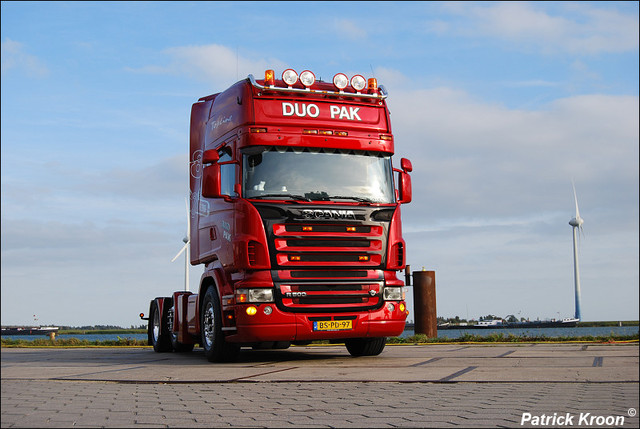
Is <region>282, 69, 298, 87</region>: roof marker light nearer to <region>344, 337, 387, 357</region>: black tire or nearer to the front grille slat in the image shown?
the front grille slat

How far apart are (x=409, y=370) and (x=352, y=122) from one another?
14.7 ft

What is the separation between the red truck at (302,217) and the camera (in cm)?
1092

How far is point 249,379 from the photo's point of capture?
8.38m

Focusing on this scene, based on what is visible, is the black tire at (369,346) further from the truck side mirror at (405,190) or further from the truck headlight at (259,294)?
the truck headlight at (259,294)

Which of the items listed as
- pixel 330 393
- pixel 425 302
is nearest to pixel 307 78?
pixel 330 393

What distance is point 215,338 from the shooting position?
11.8 meters

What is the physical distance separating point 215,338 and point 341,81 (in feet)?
15.2

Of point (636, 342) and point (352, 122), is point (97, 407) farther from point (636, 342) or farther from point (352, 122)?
point (636, 342)

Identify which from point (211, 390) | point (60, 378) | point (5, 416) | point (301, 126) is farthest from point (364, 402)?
point (301, 126)

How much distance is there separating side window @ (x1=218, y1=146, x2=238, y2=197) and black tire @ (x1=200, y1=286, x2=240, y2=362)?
1.69 meters

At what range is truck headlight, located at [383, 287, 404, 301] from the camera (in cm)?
1160

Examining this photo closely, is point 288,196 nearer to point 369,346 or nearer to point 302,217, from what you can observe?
point 302,217

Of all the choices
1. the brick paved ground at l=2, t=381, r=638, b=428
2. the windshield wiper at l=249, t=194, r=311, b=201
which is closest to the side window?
the windshield wiper at l=249, t=194, r=311, b=201

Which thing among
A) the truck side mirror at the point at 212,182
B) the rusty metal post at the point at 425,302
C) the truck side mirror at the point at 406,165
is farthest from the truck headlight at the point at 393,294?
the rusty metal post at the point at 425,302
